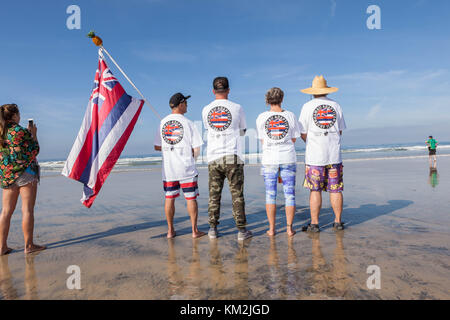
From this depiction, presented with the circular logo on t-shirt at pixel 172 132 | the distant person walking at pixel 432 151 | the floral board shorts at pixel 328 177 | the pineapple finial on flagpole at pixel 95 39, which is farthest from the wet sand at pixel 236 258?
the distant person walking at pixel 432 151

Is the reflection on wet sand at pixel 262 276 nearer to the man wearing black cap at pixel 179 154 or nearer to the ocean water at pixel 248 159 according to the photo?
the man wearing black cap at pixel 179 154

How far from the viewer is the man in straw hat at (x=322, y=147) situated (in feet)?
13.5

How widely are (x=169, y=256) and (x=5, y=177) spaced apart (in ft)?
7.92

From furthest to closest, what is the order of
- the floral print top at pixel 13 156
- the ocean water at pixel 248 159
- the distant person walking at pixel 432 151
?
the ocean water at pixel 248 159 < the distant person walking at pixel 432 151 < the floral print top at pixel 13 156

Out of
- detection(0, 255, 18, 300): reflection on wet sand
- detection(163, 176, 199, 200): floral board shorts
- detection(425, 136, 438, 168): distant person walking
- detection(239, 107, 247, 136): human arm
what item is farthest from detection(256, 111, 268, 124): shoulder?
detection(425, 136, 438, 168): distant person walking

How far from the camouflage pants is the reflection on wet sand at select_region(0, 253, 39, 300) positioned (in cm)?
221

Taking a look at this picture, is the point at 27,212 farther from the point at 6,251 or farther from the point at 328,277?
the point at 328,277

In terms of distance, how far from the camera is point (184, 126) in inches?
157

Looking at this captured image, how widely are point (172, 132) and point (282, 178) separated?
5.90 feet

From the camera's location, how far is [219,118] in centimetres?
388

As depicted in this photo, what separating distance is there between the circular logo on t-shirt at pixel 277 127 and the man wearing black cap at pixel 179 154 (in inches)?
41.2

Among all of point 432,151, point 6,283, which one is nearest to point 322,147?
point 6,283

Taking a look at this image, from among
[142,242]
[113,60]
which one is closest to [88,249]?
[142,242]
